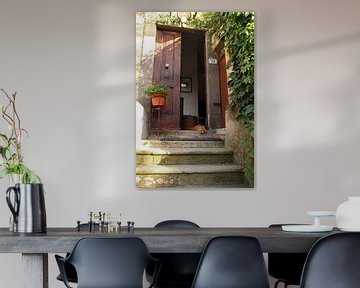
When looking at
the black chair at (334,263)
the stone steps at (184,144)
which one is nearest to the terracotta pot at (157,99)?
the stone steps at (184,144)

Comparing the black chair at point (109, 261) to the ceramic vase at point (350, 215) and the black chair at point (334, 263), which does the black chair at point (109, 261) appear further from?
the ceramic vase at point (350, 215)

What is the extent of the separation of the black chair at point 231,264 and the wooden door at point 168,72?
81.2 inches

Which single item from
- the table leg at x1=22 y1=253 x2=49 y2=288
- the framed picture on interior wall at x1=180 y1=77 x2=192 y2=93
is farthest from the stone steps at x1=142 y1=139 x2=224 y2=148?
the table leg at x1=22 y1=253 x2=49 y2=288

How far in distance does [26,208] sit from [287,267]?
1.78 metres

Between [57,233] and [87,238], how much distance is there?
0.29 m

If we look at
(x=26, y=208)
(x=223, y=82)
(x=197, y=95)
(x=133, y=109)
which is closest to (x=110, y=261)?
(x=26, y=208)

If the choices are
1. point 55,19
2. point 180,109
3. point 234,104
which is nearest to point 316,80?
point 234,104

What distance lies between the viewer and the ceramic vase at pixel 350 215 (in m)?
2.96

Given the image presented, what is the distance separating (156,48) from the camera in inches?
182

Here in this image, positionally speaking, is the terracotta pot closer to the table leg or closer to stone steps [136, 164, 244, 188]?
stone steps [136, 164, 244, 188]

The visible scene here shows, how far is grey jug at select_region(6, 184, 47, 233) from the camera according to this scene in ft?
9.38

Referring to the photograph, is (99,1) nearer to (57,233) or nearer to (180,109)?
(180,109)

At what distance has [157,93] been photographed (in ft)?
15.1

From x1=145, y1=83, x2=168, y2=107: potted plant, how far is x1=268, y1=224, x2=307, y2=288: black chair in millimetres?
1616
